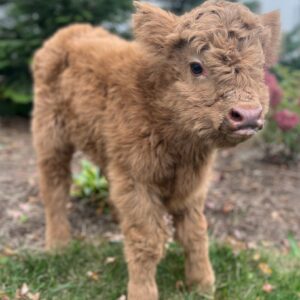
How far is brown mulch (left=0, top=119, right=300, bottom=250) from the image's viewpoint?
513cm

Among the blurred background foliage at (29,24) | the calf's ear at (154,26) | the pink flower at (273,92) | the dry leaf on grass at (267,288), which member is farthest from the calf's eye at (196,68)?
the blurred background foliage at (29,24)

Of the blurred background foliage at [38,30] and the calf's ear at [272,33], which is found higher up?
the calf's ear at [272,33]

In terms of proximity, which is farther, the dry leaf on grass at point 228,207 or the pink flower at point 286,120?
the pink flower at point 286,120

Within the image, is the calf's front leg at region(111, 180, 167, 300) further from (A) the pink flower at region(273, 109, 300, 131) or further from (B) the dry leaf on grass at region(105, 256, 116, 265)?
(A) the pink flower at region(273, 109, 300, 131)

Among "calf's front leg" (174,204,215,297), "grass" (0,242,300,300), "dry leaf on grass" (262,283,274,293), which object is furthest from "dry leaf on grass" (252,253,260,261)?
"calf's front leg" (174,204,215,297)

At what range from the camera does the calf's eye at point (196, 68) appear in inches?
123

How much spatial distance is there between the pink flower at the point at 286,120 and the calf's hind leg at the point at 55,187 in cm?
279

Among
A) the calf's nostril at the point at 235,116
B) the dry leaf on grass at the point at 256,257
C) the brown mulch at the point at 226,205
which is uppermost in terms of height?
the calf's nostril at the point at 235,116

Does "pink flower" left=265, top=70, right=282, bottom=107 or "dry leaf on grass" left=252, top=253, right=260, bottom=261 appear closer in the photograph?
"dry leaf on grass" left=252, top=253, right=260, bottom=261

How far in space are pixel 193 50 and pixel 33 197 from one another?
10.4ft

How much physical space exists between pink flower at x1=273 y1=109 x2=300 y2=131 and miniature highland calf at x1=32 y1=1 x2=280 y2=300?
2668 millimetres

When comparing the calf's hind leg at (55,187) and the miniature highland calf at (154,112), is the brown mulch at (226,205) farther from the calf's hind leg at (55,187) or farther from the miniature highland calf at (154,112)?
the miniature highland calf at (154,112)

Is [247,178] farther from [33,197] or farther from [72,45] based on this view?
[72,45]

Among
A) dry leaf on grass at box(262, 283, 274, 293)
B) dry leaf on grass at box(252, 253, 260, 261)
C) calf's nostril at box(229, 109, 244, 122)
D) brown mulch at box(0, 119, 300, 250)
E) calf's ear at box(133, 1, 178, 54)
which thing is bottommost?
brown mulch at box(0, 119, 300, 250)
